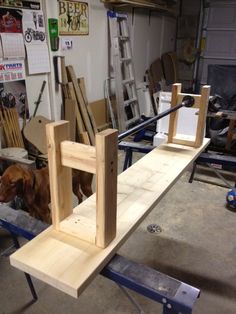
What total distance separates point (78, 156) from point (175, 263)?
143 centimetres

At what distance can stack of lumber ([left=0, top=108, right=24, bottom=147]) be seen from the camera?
2.79m

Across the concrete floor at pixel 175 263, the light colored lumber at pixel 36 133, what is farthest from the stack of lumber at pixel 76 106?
the concrete floor at pixel 175 263

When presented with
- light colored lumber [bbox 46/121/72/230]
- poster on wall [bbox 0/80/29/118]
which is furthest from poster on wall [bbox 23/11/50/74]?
light colored lumber [bbox 46/121/72/230]

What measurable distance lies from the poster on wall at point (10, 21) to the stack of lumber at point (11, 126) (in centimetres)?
76

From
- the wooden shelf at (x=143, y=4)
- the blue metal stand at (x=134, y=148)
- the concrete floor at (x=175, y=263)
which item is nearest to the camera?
the concrete floor at (x=175, y=263)

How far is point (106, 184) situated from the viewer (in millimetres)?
766

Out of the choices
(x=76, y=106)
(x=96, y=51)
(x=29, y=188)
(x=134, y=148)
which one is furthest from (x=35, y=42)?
(x=29, y=188)

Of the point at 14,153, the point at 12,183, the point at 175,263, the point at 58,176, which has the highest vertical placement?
the point at 58,176

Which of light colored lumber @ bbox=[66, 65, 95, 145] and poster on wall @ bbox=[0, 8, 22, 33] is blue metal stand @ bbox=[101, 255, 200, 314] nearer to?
poster on wall @ bbox=[0, 8, 22, 33]

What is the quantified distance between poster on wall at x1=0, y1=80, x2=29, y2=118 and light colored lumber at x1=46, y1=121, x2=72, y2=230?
220 cm

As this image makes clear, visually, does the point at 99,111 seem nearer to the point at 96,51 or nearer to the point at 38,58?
the point at 96,51

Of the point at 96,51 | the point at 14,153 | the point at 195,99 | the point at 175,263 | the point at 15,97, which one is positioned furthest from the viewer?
the point at 96,51

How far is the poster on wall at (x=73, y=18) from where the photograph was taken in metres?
3.17

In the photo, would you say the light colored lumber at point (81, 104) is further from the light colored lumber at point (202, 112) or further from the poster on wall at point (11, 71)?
the light colored lumber at point (202, 112)
